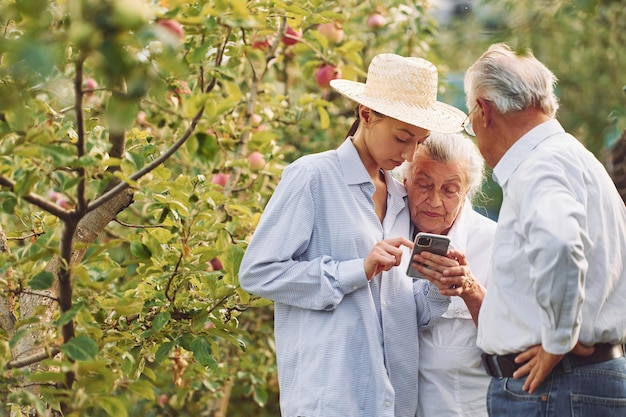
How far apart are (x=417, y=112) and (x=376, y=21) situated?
2671mm

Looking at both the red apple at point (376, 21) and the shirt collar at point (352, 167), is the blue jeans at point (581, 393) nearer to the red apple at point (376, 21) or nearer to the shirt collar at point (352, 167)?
the shirt collar at point (352, 167)

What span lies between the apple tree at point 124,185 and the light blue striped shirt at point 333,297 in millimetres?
254

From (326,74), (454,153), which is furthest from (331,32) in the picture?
(454,153)

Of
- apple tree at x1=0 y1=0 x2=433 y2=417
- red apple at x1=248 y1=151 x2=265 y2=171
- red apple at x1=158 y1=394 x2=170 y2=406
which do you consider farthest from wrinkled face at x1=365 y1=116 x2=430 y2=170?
red apple at x1=158 y1=394 x2=170 y2=406

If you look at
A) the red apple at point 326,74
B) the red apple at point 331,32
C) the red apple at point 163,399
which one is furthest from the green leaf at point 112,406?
the red apple at point 331,32

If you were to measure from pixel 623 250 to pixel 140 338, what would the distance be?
4.36ft

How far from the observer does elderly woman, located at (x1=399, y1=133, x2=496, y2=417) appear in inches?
107

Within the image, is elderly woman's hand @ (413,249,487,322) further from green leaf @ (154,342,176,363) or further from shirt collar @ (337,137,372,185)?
green leaf @ (154,342,176,363)

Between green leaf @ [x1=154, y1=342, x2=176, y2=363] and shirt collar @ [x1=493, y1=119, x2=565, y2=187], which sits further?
green leaf @ [x1=154, y1=342, x2=176, y2=363]

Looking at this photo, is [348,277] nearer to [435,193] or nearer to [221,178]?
[435,193]

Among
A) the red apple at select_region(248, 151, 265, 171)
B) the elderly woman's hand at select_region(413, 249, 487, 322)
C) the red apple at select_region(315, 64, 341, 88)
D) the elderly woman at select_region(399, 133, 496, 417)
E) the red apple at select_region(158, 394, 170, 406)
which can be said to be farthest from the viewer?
the red apple at select_region(158, 394, 170, 406)

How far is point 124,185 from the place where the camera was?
2.22 metres

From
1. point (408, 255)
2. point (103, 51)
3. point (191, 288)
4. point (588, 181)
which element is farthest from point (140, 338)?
point (103, 51)

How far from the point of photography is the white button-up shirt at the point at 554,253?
213cm
